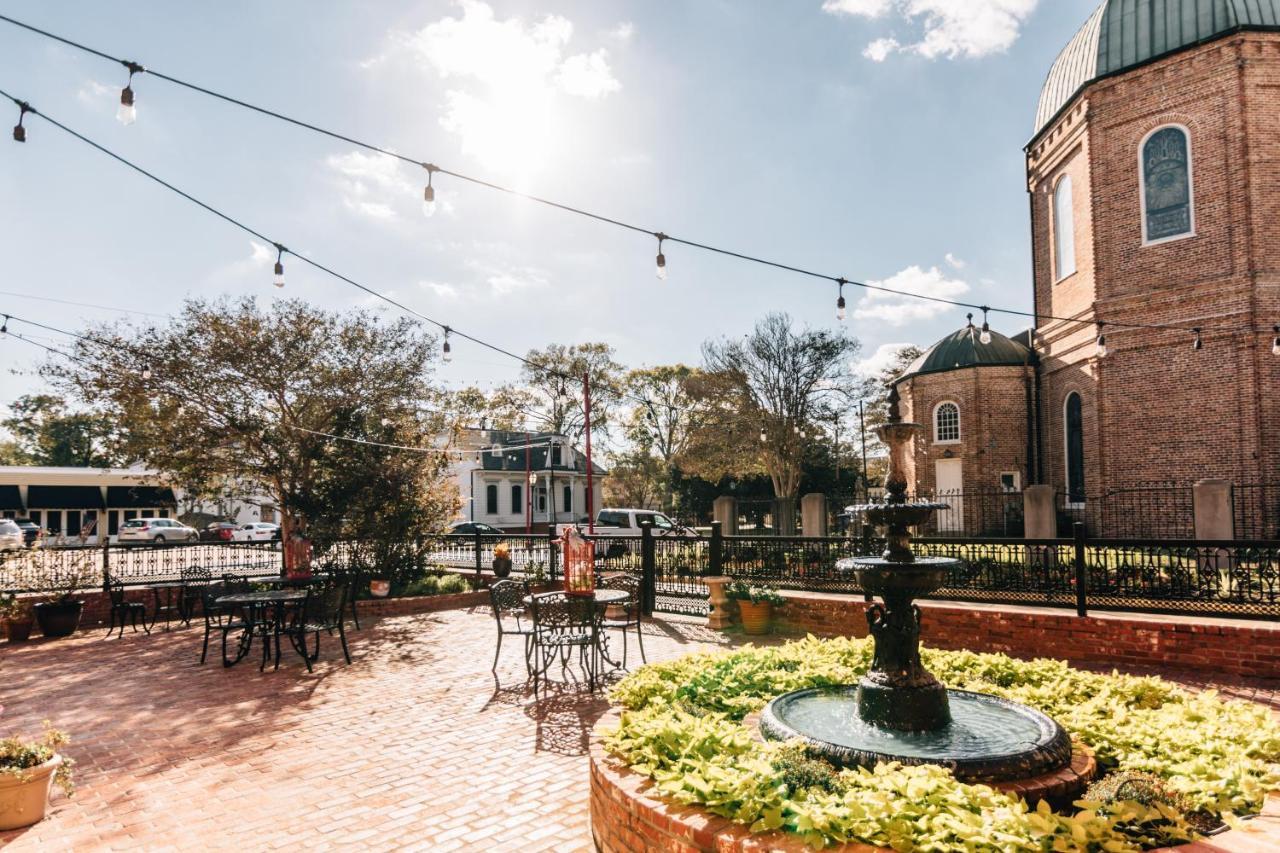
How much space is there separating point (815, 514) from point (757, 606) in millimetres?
6928

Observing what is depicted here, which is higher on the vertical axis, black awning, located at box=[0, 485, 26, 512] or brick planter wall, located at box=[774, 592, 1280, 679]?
black awning, located at box=[0, 485, 26, 512]

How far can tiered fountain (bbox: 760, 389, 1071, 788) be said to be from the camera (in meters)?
3.92

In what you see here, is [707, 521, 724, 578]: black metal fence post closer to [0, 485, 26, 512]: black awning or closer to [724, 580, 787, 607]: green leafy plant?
A: [724, 580, 787, 607]: green leafy plant

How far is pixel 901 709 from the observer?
14.3 feet

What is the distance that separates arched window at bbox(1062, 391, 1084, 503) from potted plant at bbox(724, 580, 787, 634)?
1452 centimetres

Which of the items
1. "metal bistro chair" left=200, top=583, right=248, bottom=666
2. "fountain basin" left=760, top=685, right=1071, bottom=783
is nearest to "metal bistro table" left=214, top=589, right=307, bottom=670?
"metal bistro chair" left=200, top=583, right=248, bottom=666

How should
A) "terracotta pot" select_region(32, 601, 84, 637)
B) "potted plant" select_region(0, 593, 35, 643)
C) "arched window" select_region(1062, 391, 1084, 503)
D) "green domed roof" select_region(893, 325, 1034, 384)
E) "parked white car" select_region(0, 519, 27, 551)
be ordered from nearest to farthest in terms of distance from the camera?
"potted plant" select_region(0, 593, 35, 643) → "terracotta pot" select_region(32, 601, 84, 637) → "arched window" select_region(1062, 391, 1084, 503) → "green domed roof" select_region(893, 325, 1034, 384) → "parked white car" select_region(0, 519, 27, 551)

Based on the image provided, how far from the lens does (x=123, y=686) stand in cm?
807

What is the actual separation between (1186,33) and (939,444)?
13.1m

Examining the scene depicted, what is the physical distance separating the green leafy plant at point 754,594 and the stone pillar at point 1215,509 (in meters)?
9.21

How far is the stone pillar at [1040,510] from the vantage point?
16656mm

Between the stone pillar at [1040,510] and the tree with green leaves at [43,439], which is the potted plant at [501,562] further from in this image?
the tree with green leaves at [43,439]

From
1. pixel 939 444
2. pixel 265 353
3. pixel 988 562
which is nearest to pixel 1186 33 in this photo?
pixel 939 444

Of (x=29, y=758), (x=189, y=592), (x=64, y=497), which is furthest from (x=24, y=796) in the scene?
(x=64, y=497)
